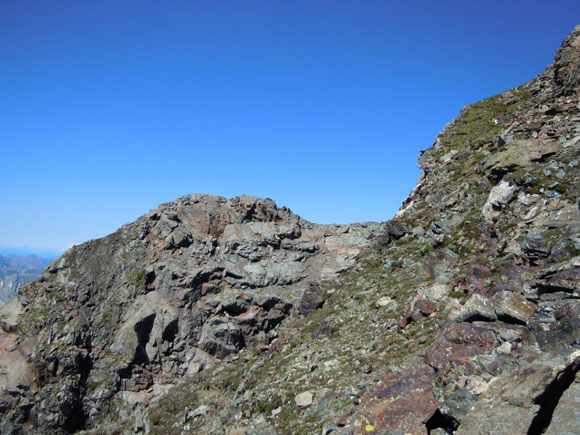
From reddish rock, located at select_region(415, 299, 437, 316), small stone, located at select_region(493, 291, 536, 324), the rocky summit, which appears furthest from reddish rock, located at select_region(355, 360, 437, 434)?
reddish rock, located at select_region(415, 299, 437, 316)

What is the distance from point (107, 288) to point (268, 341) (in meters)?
18.7

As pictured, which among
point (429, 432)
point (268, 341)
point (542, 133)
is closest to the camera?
point (429, 432)

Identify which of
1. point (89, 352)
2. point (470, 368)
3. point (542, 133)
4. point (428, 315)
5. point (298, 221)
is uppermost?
point (542, 133)

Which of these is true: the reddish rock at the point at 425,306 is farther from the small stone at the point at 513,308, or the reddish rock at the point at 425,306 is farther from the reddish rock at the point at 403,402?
the small stone at the point at 513,308

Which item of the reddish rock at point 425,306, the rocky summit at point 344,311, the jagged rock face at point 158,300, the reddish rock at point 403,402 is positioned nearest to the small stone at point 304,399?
the rocky summit at point 344,311

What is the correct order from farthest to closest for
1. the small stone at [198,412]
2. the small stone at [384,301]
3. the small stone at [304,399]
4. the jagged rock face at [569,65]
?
the jagged rock face at [569,65], the small stone at [198,412], the small stone at [384,301], the small stone at [304,399]

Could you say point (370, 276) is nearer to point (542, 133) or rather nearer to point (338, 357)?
point (338, 357)

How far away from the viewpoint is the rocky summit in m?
11.3

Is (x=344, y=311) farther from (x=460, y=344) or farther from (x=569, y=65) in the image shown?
(x=569, y=65)

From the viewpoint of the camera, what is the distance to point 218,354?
34219 mm

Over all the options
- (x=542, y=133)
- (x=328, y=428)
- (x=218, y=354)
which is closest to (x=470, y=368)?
(x=328, y=428)

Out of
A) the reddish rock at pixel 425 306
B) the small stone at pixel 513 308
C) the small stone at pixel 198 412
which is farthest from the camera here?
the small stone at pixel 198 412

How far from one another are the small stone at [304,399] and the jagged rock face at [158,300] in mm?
12168

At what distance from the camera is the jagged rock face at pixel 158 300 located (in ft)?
108
